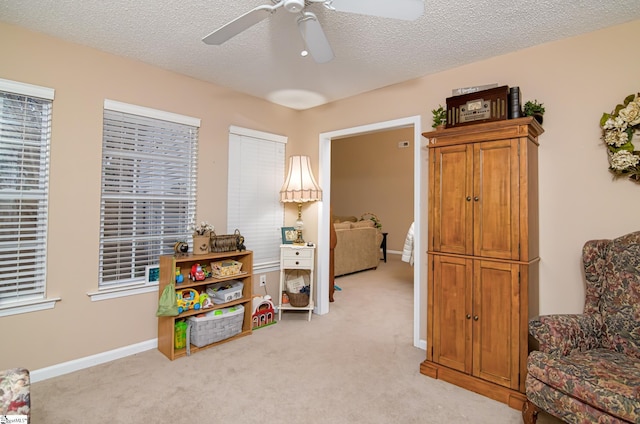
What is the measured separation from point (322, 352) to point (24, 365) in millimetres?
2194

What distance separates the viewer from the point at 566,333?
6.04 feet

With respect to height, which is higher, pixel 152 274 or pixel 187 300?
pixel 152 274

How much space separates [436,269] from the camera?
251 cm

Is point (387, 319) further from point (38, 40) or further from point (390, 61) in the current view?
point (38, 40)

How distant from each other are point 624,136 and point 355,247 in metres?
4.27

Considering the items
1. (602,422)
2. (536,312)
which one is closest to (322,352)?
(536,312)

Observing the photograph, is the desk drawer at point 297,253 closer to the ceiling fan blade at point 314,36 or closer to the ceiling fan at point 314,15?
the ceiling fan blade at point 314,36

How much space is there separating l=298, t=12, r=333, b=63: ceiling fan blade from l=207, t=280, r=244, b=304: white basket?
2254 millimetres

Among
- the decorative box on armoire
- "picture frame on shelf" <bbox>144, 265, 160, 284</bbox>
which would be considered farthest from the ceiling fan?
"picture frame on shelf" <bbox>144, 265, 160, 284</bbox>

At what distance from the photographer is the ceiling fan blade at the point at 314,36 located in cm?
162

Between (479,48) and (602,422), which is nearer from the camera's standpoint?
(602,422)

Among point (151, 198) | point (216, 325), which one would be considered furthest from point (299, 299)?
point (151, 198)

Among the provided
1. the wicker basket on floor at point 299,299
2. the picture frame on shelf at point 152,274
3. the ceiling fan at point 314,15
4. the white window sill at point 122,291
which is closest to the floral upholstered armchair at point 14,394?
the white window sill at point 122,291

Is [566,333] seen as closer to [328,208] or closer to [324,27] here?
[324,27]
